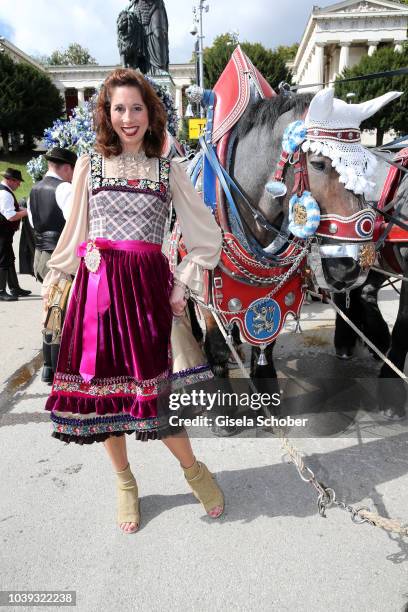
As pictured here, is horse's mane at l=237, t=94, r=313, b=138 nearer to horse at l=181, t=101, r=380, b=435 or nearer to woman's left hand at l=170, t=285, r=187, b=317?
horse at l=181, t=101, r=380, b=435

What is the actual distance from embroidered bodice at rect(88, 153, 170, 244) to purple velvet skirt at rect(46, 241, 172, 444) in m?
0.09

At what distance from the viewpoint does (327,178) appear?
7.07 ft

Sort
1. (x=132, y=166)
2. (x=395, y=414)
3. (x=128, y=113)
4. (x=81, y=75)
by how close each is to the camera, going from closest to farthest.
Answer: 1. (x=128, y=113)
2. (x=132, y=166)
3. (x=395, y=414)
4. (x=81, y=75)

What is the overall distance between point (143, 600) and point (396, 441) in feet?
6.20

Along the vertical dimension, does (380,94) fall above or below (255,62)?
below

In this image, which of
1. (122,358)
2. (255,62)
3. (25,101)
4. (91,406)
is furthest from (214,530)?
(25,101)

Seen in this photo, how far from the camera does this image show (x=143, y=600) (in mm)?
1760

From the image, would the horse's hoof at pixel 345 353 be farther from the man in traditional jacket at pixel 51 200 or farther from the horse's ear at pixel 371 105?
the man in traditional jacket at pixel 51 200

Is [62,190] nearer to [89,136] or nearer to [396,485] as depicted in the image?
[89,136]

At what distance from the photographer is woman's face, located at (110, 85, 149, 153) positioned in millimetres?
1780

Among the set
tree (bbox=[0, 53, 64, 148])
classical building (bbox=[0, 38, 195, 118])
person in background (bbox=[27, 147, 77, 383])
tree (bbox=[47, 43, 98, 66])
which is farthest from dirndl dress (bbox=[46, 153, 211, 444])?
tree (bbox=[47, 43, 98, 66])

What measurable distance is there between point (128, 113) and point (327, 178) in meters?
1.01

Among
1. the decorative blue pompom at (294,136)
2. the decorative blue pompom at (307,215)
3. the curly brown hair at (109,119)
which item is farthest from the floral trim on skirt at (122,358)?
the decorative blue pompom at (294,136)

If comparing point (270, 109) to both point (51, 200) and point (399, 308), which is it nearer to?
point (399, 308)
